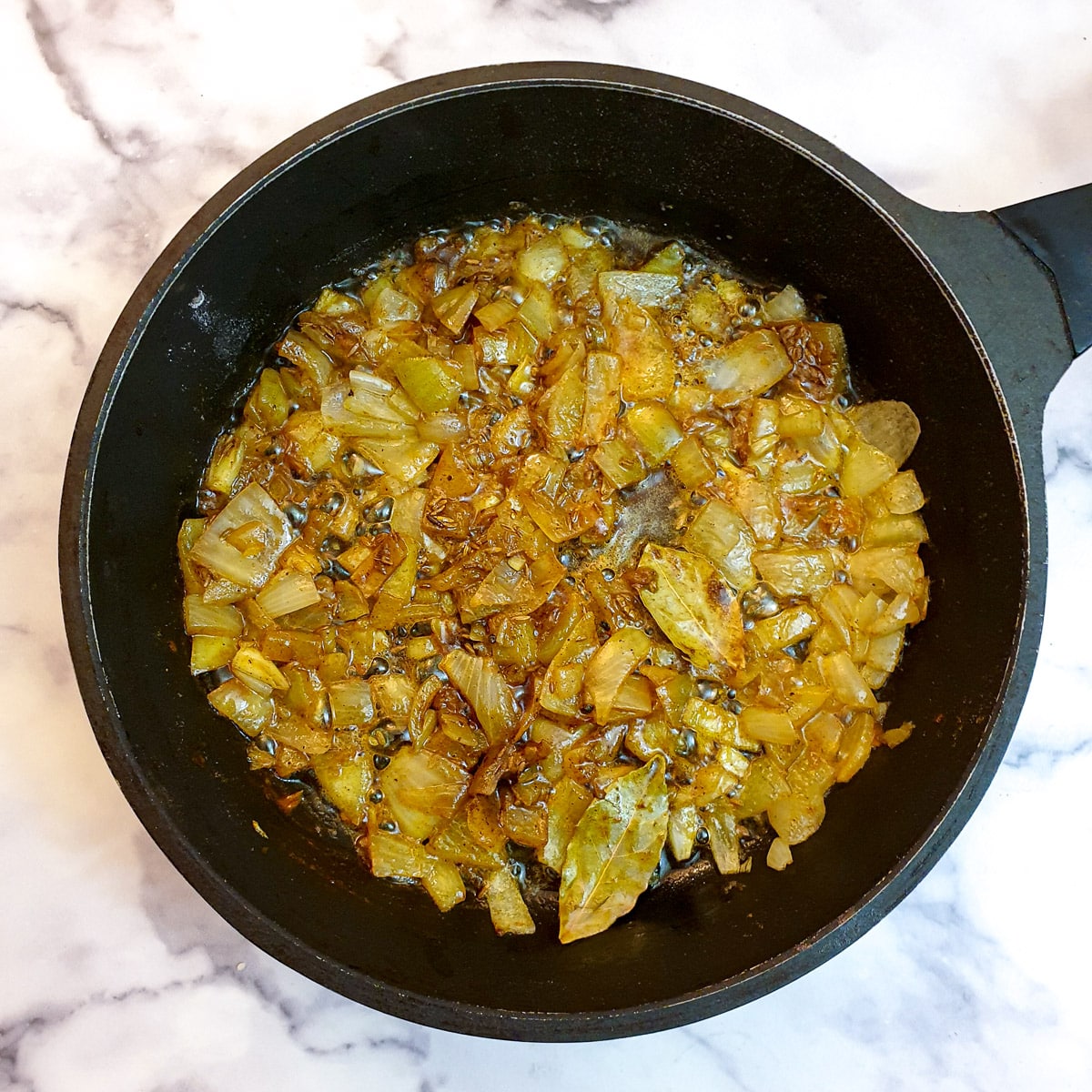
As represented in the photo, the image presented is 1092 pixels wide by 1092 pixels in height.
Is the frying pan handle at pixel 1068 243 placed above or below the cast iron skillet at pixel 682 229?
above

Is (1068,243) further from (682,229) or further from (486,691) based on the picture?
(486,691)

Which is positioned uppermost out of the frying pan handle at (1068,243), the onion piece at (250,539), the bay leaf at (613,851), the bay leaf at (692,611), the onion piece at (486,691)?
the frying pan handle at (1068,243)

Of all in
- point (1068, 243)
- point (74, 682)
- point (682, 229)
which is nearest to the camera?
point (1068, 243)

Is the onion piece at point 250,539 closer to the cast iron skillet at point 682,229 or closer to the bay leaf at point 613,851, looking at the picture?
the cast iron skillet at point 682,229

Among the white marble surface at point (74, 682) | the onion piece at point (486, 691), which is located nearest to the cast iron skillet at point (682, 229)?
the white marble surface at point (74, 682)

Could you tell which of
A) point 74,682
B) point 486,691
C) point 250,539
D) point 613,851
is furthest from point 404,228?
point 613,851

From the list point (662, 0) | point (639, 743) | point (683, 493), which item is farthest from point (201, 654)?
point (662, 0)
